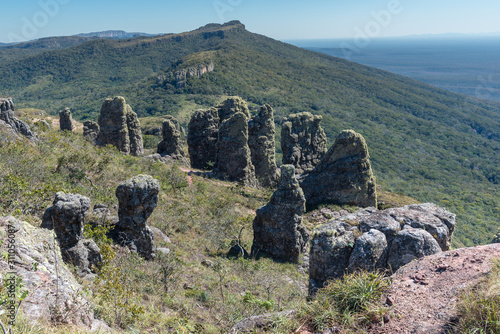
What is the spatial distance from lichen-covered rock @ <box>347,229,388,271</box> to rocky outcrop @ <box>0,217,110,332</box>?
528 cm

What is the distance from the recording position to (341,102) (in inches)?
4737

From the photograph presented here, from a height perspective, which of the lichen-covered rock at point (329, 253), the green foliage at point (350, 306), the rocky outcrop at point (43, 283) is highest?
the rocky outcrop at point (43, 283)

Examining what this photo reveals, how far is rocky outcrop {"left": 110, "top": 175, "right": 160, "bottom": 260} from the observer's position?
10578 mm

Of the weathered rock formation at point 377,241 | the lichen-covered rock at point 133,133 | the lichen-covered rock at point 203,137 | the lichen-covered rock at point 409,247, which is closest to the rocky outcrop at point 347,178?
the lichen-covered rock at point 203,137

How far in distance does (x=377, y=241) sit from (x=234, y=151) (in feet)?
68.8

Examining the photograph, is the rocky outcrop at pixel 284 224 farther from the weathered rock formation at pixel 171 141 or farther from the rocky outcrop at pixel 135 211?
the weathered rock formation at pixel 171 141

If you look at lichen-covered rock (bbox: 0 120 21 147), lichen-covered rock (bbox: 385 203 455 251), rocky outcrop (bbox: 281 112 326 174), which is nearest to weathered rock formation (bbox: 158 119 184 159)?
rocky outcrop (bbox: 281 112 326 174)

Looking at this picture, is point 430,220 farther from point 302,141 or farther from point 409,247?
point 302,141

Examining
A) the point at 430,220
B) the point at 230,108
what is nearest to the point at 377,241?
the point at 430,220

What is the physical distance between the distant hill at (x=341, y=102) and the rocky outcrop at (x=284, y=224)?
121 feet

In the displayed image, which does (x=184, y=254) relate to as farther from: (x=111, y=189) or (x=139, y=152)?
(x=139, y=152)

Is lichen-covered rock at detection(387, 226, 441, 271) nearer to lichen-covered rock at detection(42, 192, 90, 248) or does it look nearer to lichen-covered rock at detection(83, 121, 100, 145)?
lichen-covered rock at detection(42, 192, 90, 248)

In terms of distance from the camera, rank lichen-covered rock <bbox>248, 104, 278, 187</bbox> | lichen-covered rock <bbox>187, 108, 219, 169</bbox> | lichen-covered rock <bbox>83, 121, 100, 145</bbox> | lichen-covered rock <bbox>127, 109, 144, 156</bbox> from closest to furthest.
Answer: lichen-covered rock <bbox>248, 104, 278, 187</bbox> < lichen-covered rock <bbox>187, 108, 219, 169</bbox> < lichen-covered rock <bbox>127, 109, 144, 156</bbox> < lichen-covered rock <bbox>83, 121, 100, 145</bbox>

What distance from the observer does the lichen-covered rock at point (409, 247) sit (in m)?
7.07
